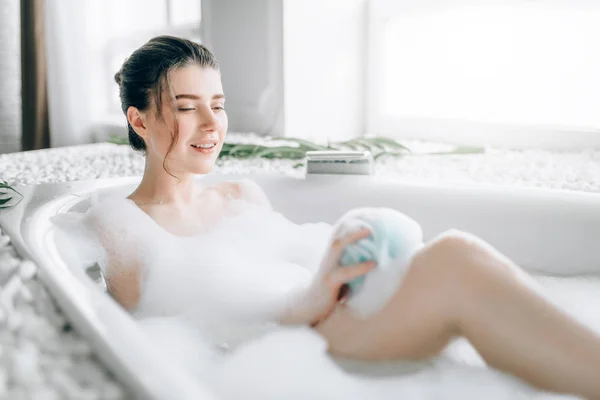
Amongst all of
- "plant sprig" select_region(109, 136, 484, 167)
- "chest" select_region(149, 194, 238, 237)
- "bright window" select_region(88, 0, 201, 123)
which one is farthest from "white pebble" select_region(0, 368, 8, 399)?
"bright window" select_region(88, 0, 201, 123)

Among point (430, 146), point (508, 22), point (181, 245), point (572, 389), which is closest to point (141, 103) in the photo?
point (181, 245)

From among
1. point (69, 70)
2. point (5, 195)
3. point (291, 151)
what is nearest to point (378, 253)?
point (5, 195)

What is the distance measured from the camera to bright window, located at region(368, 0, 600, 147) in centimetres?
209

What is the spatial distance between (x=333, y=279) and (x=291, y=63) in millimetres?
1681

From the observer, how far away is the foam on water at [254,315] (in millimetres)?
829

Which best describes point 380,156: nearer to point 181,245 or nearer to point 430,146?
point 430,146

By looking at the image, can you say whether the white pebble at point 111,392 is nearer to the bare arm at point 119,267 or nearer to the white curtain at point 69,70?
the bare arm at point 119,267

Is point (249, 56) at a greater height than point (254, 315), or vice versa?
point (249, 56)

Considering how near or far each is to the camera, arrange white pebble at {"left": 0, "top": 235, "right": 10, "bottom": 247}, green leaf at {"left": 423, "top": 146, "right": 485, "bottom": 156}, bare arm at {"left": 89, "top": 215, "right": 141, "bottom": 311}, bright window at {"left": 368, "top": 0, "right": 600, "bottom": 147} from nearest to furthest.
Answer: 1. white pebble at {"left": 0, "top": 235, "right": 10, "bottom": 247}
2. bare arm at {"left": 89, "top": 215, "right": 141, "bottom": 311}
3. green leaf at {"left": 423, "top": 146, "right": 485, "bottom": 156}
4. bright window at {"left": 368, "top": 0, "right": 600, "bottom": 147}

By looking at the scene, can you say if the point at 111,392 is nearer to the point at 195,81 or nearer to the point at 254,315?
the point at 254,315

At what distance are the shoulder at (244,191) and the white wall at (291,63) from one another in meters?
1.14

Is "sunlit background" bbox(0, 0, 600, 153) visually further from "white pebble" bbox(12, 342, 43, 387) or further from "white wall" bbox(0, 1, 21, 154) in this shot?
"white pebble" bbox(12, 342, 43, 387)

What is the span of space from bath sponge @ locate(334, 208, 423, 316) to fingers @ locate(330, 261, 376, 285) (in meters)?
0.01

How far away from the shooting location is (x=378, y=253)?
89 cm
